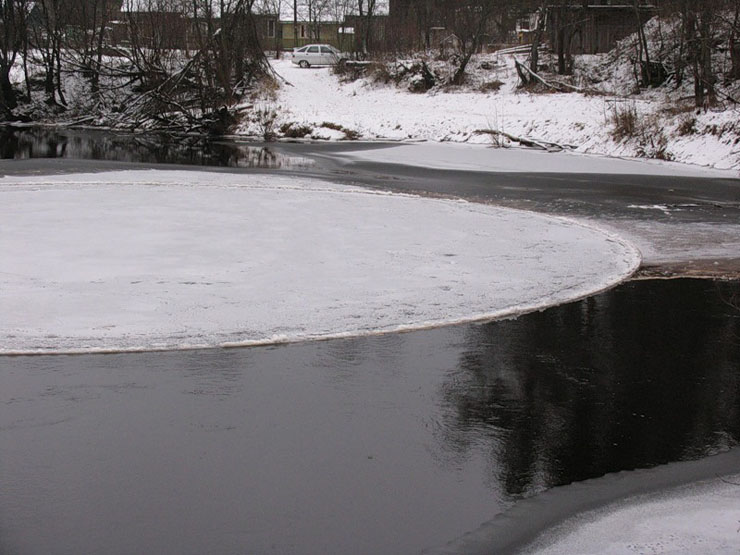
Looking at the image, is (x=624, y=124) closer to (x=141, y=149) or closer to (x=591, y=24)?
(x=141, y=149)

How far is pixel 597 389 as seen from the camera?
297 inches

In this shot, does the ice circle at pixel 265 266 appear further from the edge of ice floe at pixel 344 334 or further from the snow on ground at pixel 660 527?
the snow on ground at pixel 660 527

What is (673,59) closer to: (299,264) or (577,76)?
(577,76)

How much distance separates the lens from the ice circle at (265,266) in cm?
921

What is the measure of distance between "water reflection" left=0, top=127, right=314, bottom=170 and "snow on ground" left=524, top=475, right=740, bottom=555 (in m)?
21.2

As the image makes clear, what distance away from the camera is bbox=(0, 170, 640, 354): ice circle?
9211 mm

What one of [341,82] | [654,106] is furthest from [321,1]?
[654,106]

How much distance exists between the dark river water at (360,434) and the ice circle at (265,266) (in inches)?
24.4

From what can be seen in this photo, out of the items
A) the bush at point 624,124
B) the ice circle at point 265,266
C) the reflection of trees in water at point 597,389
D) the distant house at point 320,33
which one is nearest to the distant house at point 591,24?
the bush at point 624,124

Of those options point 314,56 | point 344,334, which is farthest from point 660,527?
point 314,56

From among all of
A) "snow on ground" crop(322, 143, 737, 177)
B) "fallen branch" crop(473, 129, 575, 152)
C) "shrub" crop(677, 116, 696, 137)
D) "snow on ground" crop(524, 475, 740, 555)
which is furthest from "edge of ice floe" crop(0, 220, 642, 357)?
"fallen branch" crop(473, 129, 575, 152)

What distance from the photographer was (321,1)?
249ft

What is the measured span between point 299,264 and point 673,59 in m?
30.5

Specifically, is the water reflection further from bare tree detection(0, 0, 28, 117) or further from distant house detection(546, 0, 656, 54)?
distant house detection(546, 0, 656, 54)
